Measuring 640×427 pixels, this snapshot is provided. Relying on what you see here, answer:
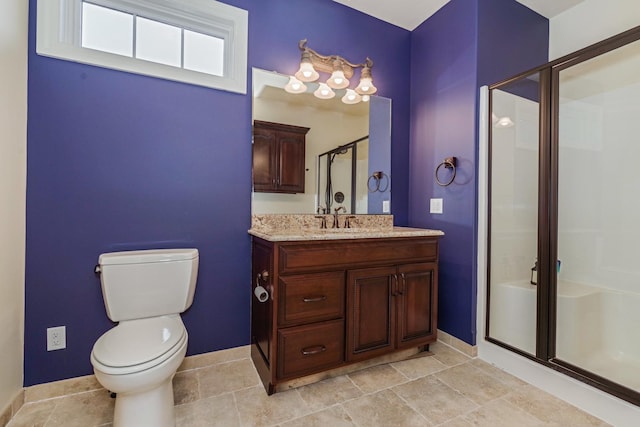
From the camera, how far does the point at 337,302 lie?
176 centimetres

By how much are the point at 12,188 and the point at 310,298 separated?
1.58 metres

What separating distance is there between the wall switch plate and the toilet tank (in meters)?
1.82

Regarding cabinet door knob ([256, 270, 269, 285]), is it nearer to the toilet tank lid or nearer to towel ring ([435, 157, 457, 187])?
the toilet tank lid

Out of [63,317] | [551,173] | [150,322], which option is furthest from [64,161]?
[551,173]

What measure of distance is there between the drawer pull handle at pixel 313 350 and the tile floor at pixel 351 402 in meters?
0.22

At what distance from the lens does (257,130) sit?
2082 millimetres

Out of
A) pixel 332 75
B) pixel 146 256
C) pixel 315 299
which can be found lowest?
pixel 315 299

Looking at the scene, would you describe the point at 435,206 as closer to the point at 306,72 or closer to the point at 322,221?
the point at 322,221

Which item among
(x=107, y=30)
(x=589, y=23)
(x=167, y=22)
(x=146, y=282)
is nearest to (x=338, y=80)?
(x=167, y=22)

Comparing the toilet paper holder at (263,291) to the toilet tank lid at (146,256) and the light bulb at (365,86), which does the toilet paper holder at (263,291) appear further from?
the light bulb at (365,86)

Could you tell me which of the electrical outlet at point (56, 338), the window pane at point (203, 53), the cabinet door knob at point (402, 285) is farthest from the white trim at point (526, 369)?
the electrical outlet at point (56, 338)

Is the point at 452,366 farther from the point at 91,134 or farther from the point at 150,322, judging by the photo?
the point at 91,134

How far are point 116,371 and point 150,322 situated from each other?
44cm

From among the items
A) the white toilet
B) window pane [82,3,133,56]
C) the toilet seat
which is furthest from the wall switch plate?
window pane [82,3,133,56]
